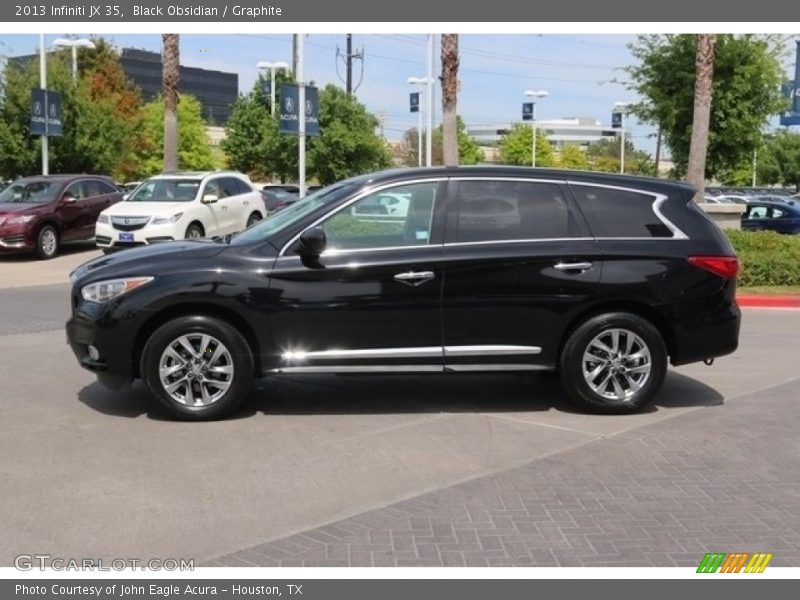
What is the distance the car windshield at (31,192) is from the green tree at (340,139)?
26938 millimetres

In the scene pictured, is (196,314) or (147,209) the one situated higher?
(147,209)

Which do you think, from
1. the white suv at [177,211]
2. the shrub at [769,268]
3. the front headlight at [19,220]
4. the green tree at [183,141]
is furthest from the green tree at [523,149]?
the shrub at [769,268]

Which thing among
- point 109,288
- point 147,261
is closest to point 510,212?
point 147,261

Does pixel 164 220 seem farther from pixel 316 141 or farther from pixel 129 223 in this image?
pixel 316 141

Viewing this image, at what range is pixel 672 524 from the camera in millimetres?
5055

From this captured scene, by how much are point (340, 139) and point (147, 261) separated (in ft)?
134

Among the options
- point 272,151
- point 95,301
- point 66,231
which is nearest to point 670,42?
point 66,231

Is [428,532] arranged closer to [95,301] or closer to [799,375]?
[95,301]

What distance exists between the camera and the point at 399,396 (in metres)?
7.92

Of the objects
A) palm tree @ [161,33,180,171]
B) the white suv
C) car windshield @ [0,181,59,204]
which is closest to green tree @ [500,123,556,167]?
palm tree @ [161,33,180,171]

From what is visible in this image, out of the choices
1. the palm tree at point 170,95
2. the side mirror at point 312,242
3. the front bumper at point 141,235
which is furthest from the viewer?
the palm tree at point 170,95

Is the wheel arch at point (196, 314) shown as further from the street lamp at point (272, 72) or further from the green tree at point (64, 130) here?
the street lamp at point (272, 72)

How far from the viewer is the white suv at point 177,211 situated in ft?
60.4

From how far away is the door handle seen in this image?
713cm
